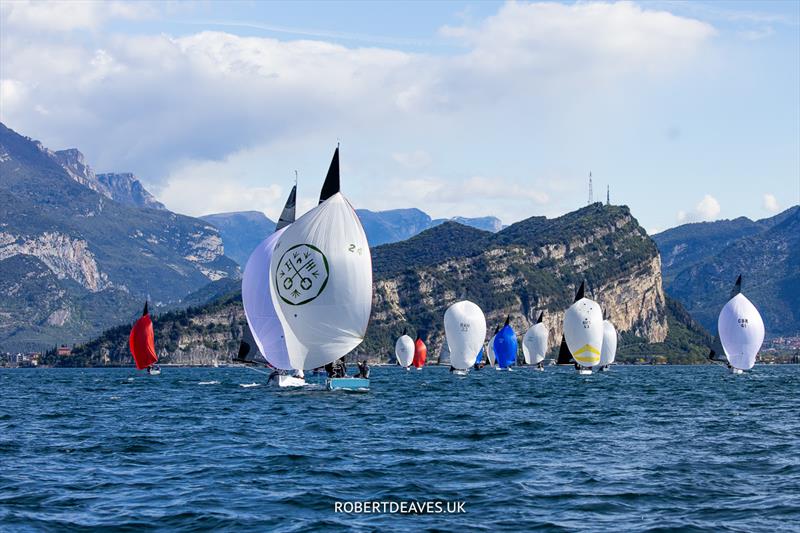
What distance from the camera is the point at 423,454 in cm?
4281

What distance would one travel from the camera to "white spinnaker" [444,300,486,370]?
161 m

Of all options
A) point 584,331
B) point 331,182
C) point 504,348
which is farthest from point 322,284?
point 504,348

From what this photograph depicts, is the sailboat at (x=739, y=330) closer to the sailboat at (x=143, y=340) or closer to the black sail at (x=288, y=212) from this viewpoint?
the black sail at (x=288, y=212)

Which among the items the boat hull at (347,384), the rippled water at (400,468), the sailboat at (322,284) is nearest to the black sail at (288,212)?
the boat hull at (347,384)

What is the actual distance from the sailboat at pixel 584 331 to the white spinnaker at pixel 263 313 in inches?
2959

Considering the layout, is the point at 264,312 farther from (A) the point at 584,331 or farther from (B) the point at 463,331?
(B) the point at 463,331

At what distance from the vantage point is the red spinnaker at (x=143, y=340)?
160 meters

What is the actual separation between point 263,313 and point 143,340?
90.1 meters

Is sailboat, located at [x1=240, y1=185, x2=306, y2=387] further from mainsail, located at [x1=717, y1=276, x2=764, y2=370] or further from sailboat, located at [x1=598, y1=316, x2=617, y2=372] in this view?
sailboat, located at [x1=598, y1=316, x2=617, y2=372]

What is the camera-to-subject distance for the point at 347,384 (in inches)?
3275

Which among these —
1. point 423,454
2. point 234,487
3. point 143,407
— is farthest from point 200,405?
point 234,487

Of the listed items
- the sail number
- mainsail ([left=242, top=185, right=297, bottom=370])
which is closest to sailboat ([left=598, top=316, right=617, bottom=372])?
mainsail ([left=242, top=185, right=297, bottom=370])

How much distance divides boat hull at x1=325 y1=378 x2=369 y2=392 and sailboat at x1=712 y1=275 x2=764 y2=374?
78.2 m

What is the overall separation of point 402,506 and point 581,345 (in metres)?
122
